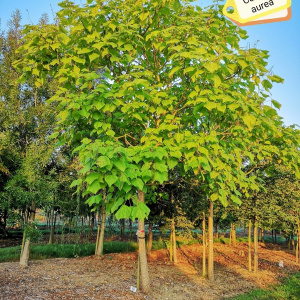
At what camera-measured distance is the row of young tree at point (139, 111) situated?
5.19 m

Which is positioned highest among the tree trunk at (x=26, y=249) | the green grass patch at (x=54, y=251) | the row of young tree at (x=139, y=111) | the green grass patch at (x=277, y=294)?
the row of young tree at (x=139, y=111)

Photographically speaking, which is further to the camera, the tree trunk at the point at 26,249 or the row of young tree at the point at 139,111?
the tree trunk at the point at 26,249

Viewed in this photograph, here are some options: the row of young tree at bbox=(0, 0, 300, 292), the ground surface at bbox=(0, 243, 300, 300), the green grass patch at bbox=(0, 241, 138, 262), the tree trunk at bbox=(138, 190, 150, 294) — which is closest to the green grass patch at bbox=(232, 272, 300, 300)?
the ground surface at bbox=(0, 243, 300, 300)

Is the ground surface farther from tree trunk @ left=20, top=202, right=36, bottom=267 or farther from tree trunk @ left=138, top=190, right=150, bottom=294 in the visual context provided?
tree trunk @ left=20, top=202, right=36, bottom=267

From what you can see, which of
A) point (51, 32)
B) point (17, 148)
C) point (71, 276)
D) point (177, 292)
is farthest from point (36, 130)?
point (177, 292)

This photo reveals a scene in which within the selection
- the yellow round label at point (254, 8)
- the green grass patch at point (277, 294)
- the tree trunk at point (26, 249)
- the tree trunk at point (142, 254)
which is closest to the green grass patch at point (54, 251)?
the tree trunk at point (26, 249)

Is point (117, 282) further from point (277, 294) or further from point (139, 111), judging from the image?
point (139, 111)

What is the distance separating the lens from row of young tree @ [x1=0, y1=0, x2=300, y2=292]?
519cm

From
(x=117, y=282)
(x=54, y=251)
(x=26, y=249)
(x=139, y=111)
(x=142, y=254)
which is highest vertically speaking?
(x=139, y=111)

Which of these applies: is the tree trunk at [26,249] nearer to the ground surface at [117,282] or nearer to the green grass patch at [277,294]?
the ground surface at [117,282]

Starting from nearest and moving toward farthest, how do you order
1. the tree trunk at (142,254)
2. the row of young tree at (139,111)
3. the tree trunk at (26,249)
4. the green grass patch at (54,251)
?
the row of young tree at (139,111) → the tree trunk at (142,254) → the tree trunk at (26,249) → the green grass patch at (54,251)

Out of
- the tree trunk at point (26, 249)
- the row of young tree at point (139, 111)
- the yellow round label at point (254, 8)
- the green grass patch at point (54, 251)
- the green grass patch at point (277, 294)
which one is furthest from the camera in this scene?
the green grass patch at point (54, 251)

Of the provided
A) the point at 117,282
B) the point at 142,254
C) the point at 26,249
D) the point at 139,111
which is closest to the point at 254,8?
the point at 139,111

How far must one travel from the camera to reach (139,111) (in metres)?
6.30
